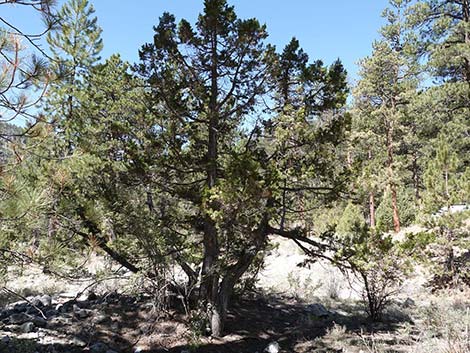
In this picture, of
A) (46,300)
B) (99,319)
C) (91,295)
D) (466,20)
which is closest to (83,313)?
(99,319)

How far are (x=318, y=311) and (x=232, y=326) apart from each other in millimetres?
2488

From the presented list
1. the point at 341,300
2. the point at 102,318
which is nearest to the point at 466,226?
the point at 341,300

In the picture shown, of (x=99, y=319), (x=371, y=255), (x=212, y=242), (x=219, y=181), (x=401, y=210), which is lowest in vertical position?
(x=99, y=319)

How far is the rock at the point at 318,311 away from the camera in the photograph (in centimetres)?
839

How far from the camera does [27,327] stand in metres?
6.04

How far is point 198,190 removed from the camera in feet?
22.2

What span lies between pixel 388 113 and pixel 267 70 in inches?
609

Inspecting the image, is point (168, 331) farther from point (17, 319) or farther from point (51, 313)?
point (17, 319)

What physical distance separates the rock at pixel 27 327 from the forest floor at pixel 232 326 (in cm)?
2

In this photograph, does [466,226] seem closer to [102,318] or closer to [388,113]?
[102,318]

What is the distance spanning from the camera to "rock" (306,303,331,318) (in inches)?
330

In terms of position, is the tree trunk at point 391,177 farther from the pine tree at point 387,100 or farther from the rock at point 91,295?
the rock at point 91,295

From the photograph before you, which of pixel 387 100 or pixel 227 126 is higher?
pixel 387 100

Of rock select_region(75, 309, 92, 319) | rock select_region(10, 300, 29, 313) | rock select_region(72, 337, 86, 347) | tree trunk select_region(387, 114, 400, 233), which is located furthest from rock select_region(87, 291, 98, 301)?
tree trunk select_region(387, 114, 400, 233)
